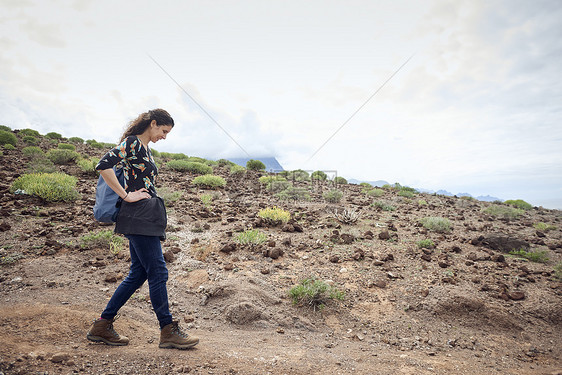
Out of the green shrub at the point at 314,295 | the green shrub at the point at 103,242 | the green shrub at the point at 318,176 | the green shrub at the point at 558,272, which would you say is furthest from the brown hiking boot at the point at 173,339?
the green shrub at the point at 318,176

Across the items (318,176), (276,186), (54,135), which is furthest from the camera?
(54,135)

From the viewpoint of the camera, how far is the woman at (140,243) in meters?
2.43

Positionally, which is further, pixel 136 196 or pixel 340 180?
pixel 340 180

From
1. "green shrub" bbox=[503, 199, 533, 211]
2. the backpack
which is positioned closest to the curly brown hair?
the backpack

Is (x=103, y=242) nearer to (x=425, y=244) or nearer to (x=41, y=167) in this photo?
(x=425, y=244)

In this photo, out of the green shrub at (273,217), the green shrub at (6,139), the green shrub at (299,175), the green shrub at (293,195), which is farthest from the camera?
the green shrub at (299,175)

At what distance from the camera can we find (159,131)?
272 centimetres

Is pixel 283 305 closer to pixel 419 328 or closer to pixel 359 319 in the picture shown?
pixel 359 319

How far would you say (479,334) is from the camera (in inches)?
136

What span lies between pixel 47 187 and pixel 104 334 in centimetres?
683

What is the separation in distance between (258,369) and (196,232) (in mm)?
4801

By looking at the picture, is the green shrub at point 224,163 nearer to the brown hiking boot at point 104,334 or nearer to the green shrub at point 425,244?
the green shrub at point 425,244


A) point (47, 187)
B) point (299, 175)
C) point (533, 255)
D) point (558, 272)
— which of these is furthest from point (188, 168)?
point (558, 272)

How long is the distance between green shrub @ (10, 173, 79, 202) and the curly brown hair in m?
6.48
